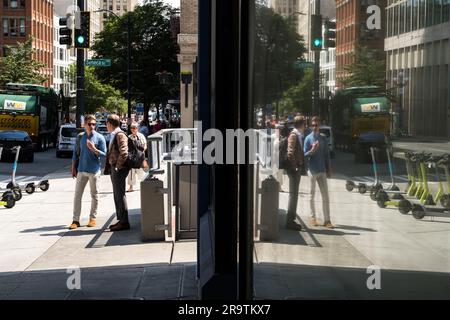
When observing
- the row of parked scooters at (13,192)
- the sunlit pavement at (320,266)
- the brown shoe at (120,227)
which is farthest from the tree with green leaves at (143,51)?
the sunlit pavement at (320,266)

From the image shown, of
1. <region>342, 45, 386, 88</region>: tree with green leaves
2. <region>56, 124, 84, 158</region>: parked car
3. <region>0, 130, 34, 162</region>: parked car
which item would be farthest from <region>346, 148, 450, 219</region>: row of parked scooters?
<region>56, 124, 84, 158</region>: parked car

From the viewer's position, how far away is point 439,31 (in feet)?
4.01

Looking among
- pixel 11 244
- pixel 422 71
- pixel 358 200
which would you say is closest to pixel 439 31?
pixel 422 71

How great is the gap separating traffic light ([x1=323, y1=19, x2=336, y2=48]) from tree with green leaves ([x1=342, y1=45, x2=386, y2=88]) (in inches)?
10.8

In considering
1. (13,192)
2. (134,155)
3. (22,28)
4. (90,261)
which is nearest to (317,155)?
(90,261)

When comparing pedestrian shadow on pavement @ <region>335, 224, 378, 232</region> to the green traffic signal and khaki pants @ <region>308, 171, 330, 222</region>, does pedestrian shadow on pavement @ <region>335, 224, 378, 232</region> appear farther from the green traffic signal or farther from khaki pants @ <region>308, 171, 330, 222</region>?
the green traffic signal

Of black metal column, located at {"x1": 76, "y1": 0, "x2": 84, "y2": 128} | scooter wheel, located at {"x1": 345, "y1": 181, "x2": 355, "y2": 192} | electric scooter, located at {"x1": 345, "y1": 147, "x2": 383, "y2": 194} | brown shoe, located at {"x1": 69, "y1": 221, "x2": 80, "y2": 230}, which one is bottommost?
brown shoe, located at {"x1": 69, "y1": 221, "x2": 80, "y2": 230}

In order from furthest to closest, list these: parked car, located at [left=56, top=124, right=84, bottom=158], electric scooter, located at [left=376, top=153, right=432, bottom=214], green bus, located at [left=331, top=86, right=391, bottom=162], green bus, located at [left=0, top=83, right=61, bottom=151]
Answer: green bus, located at [left=0, top=83, right=61, bottom=151]
parked car, located at [left=56, top=124, right=84, bottom=158]
green bus, located at [left=331, top=86, right=391, bottom=162]
electric scooter, located at [left=376, top=153, right=432, bottom=214]

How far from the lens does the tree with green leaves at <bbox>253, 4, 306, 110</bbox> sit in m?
2.47

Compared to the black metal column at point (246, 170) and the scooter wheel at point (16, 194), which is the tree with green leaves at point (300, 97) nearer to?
the black metal column at point (246, 170)

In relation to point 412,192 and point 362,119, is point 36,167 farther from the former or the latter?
point 412,192

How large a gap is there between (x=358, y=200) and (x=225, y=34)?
9.31ft

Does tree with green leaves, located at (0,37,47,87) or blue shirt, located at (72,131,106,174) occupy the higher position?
tree with green leaves, located at (0,37,47,87)
